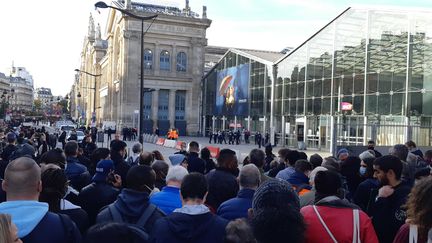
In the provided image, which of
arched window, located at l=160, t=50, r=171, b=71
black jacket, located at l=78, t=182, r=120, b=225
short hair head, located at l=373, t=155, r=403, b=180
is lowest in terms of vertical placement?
black jacket, located at l=78, t=182, r=120, b=225

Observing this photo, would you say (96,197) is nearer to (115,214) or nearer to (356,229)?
(115,214)

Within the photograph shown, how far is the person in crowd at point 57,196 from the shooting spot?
4.26m

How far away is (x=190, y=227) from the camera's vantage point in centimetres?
367

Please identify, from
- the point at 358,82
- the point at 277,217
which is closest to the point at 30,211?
the point at 277,217

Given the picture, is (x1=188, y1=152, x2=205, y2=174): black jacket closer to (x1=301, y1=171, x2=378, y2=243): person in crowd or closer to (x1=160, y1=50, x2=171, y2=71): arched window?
(x1=301, y1=171, x2=378, y2=243): person in crowd

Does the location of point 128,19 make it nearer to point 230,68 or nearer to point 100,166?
point 230,68

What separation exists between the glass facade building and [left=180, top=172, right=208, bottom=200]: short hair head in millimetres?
18134

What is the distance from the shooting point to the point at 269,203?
342 cm

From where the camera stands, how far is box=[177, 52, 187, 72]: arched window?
70000mm

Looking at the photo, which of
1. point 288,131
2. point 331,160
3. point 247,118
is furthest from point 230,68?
point 331,160

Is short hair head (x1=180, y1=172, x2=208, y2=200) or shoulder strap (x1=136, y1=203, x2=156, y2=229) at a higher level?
short hair head (x1=180, y1=172, x2=208, y2=200)

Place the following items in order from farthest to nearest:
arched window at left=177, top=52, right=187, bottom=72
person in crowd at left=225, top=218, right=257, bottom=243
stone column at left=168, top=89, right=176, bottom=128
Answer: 1. arched window at left=177, top=52, right=187, bottom=72
2. stone column at left=168, top=89, right=176, bottom=128
3. person in crowd at left=225, top=218, right=257, bottom=243

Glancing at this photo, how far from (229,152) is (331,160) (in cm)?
166

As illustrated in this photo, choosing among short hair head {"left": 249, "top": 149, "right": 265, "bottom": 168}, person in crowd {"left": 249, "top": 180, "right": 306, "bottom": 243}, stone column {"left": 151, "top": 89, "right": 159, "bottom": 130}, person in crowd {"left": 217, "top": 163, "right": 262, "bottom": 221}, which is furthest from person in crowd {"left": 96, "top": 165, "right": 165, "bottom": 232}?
stone column {"left": 151, "top": 89, "right": 159, "bottom": 130}
